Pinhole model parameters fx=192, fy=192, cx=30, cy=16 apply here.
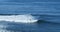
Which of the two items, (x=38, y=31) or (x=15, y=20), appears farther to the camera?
(x=15, y=20)

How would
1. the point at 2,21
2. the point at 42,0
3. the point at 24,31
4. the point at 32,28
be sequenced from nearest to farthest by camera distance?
the point at 24,31 → the point at 32,28 → the point at 2,21 → the point at 42,0

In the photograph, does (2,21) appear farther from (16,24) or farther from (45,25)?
(45,25)

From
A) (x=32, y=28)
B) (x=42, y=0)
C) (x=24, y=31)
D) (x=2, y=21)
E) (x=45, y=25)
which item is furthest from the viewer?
(x=42, y=0)

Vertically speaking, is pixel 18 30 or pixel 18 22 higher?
pixel 18 22

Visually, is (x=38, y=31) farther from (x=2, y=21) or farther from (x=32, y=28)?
(x=2, y=21)

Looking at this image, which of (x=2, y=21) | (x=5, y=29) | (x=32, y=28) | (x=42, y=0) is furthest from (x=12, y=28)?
(x=42, y=0)

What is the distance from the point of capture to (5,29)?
9492mm

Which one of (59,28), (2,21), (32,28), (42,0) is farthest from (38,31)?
(42,0)

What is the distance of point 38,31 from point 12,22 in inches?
91.4

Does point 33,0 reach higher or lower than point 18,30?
higher

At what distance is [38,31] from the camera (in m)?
9.37

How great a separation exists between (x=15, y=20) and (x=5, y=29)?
213 cm

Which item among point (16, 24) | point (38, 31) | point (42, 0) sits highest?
point (42, 0)

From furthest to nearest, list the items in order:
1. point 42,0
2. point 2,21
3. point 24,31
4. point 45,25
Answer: point 42,0, point 2,21, point 45,25, point 24,31
